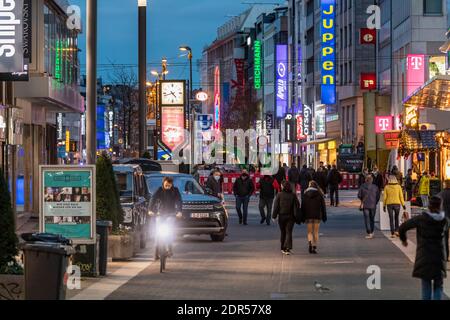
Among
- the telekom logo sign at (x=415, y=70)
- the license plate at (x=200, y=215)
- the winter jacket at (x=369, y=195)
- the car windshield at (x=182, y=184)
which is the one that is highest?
the telekom logo sign at (x=415, y=70)

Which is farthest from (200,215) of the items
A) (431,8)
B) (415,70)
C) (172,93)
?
(431,8)

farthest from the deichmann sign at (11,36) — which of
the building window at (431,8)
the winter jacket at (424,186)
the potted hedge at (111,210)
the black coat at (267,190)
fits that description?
the building window at (431,8)

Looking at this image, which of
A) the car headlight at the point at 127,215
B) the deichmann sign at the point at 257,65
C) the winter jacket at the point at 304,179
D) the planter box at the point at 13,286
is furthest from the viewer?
the deichmann sign at the point at 257,65

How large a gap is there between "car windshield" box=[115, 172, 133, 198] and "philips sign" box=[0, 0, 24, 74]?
3340 mm

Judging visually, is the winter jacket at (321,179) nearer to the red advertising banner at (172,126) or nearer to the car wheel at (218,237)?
the red advertising banner at (172,126)

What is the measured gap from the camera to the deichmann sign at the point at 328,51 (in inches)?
3839

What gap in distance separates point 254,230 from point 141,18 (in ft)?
42.4

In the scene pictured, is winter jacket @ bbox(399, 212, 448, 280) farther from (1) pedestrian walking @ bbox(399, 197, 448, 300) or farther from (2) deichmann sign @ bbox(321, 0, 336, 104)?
(2) deichmann sign @ bbox(321, 0, 336, 104)

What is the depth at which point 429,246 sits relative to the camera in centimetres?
1512

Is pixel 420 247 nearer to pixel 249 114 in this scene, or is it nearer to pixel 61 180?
pixel 61 180

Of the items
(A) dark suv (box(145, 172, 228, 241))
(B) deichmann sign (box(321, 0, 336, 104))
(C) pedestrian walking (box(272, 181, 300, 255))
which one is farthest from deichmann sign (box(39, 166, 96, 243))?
(B) deichmann sign (box(321, 0, 336, 104))

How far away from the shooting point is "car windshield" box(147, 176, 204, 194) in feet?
106

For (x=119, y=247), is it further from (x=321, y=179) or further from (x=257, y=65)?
(x=257, y=65)

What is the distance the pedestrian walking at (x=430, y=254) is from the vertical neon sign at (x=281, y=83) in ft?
372
